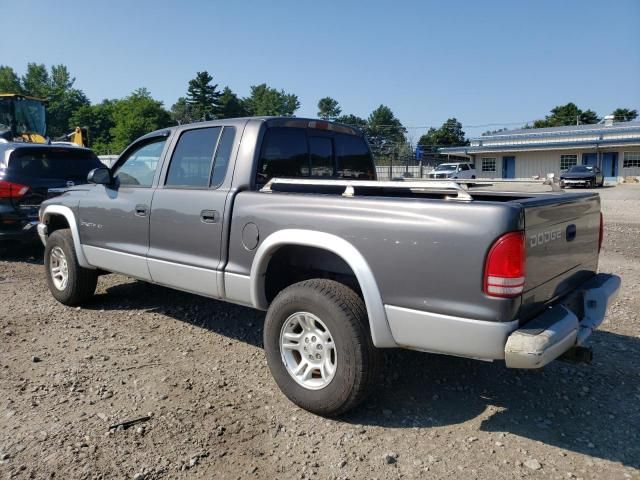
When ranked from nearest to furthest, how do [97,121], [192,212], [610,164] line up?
[192,212], [610,164], [97,121]

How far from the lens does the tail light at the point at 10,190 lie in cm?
772

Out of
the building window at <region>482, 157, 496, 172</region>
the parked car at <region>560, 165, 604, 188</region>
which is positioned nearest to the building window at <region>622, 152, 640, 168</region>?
the parked car at <region>560, 165, 604, 188</region>

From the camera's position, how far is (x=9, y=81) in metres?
92.6

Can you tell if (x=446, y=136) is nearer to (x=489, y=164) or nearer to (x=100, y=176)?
(x=489, y=164)

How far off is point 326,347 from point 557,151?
4265 centimetres

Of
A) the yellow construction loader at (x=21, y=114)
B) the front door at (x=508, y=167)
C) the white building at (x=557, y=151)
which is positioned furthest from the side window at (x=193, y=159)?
the front door at (x=508, y=167)

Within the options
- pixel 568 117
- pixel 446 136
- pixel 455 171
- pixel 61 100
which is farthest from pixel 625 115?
pixel 61 100

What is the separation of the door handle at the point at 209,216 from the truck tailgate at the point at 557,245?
2.16 metres

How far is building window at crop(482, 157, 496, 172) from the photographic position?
44812 millimetres

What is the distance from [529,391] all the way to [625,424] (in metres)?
0.63

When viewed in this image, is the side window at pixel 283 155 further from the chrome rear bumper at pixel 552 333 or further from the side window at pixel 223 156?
the chrome rear bumper at pixel 552 333

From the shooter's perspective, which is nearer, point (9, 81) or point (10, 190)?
point (10, 190)

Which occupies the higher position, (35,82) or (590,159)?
(35,82)

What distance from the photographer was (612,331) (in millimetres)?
4949
